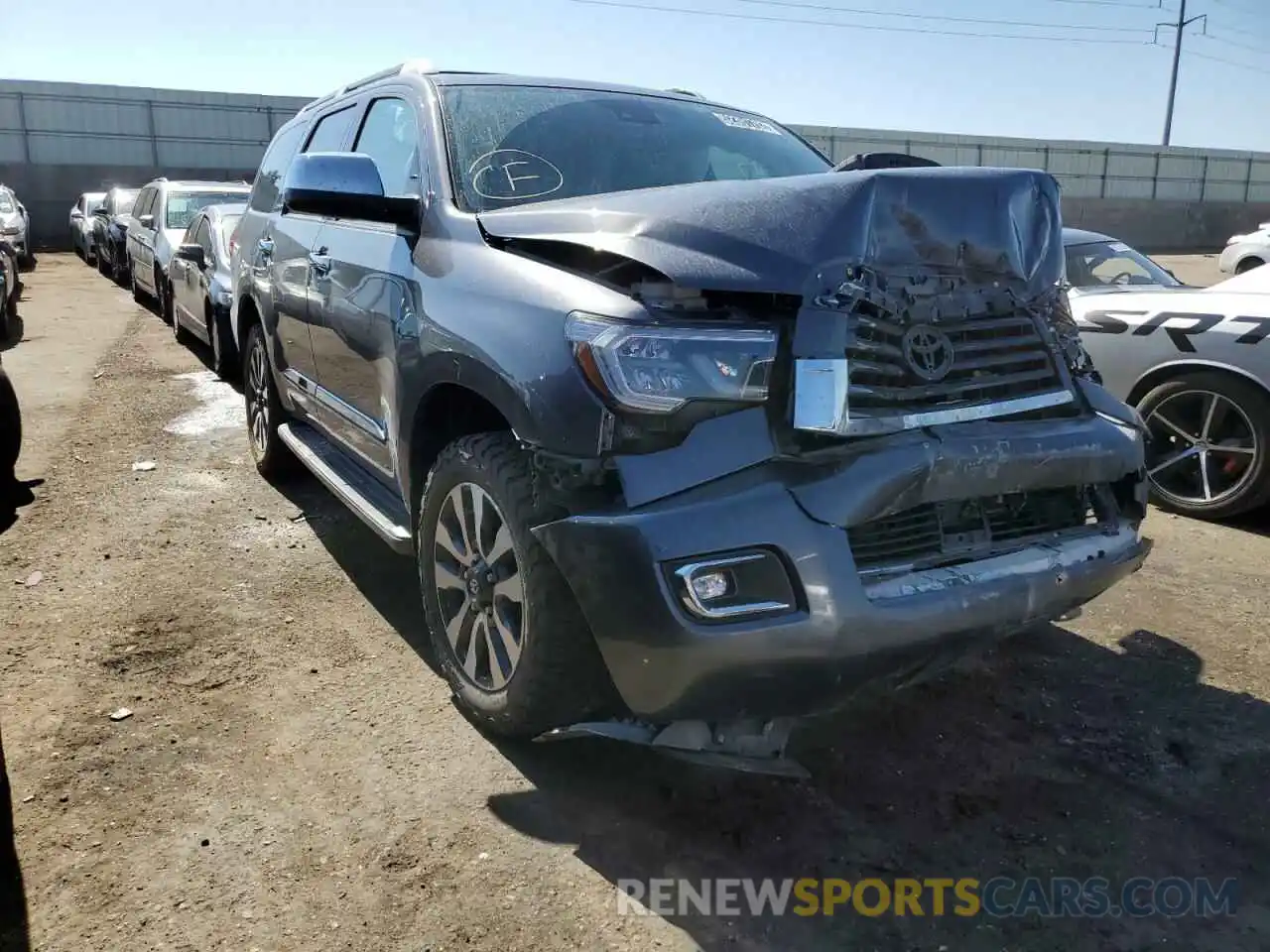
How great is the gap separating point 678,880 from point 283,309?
3393 mm

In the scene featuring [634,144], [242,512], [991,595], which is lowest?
[242,512]

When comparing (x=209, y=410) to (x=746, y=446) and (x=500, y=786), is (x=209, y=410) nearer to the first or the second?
(x=500, y=786)

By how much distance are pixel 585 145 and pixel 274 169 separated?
109 inches

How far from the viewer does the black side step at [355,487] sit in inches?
134

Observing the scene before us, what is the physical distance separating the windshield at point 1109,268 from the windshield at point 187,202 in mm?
9577

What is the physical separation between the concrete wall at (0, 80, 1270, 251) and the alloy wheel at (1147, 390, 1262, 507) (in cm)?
2042

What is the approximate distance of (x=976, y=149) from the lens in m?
35.7

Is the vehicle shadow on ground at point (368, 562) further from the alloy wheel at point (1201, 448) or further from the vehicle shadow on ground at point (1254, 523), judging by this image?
the vehicle shadow on ground at point (1254, 523)

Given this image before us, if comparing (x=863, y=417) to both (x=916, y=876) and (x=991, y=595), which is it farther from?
(x=916, y=876)

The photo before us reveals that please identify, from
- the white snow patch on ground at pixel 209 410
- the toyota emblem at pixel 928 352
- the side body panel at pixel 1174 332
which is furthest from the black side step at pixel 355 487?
the side body panel at pixel 1174 332

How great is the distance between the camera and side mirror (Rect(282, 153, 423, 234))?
3266mm

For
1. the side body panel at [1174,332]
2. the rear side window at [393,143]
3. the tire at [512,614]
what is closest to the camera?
the tire at [512,614]

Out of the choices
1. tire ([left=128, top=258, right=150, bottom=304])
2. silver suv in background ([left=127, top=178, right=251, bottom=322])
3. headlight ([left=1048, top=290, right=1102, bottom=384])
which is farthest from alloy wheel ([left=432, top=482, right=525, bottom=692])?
tire ([left=128, top=258, right=150, bottom=304])

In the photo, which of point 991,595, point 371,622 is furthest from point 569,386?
point 371,622
